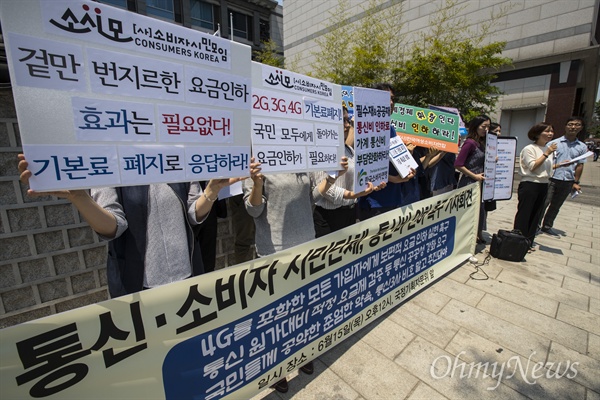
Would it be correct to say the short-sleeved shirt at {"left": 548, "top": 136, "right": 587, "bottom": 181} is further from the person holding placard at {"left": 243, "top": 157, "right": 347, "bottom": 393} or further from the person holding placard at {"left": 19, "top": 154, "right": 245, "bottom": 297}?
the person holding placard at {"left": 19, "top": 154, "right": 245, "bottom": 297}

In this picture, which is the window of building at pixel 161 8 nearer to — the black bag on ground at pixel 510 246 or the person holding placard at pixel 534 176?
the person holding placard at pixel 534 176

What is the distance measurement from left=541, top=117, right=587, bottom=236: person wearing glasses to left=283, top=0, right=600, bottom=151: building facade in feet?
36.9

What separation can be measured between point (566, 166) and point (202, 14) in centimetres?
2624

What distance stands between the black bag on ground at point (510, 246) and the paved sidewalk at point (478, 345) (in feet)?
1.13

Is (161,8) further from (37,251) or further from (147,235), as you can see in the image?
(147,235)

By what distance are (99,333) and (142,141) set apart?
84 centimetres

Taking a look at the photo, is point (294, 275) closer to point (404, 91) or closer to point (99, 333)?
point (99, 333)

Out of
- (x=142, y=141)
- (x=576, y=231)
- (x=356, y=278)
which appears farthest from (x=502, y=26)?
(x=142, y=141)

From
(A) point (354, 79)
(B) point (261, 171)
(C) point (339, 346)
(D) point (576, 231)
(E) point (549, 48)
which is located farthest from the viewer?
(E) point (549, 48)

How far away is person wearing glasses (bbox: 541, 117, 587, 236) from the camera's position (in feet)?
15.9

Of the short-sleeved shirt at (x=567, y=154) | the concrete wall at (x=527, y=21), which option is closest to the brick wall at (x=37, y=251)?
the short-sleeved shirt at (x=567, y=154)

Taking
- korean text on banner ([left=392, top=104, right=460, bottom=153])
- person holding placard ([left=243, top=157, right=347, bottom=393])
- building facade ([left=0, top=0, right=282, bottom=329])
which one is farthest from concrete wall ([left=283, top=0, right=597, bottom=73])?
building facade ([left=0, top=0, right=282, bottom=329])

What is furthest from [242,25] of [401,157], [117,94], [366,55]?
[117,94]

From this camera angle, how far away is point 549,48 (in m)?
12.9
